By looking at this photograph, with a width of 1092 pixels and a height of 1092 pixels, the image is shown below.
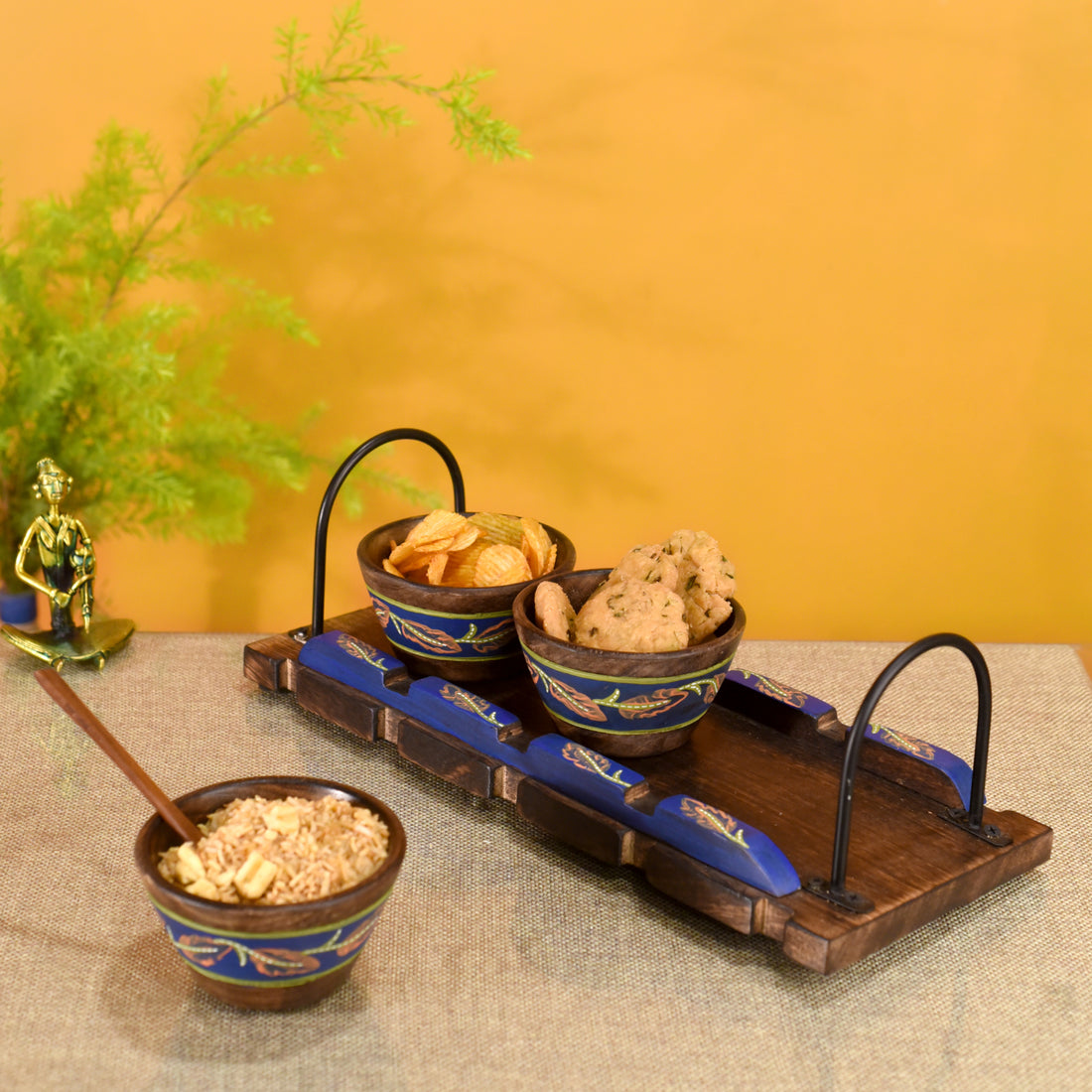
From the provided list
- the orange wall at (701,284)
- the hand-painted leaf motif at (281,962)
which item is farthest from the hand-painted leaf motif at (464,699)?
the orange wall at (701,284)

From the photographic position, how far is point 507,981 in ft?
2.81

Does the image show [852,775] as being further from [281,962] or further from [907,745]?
[281,962]

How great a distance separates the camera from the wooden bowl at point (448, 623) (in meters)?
1.10

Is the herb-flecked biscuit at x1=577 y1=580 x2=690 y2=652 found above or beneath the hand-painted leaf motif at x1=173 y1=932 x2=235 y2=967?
above

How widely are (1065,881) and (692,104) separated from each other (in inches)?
50.1

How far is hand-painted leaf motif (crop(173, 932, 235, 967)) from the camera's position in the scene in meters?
0.75

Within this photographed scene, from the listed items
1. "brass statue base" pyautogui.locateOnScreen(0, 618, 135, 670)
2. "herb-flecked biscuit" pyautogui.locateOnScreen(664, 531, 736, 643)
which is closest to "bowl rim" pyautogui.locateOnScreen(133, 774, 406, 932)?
"herb-flecked biscuit" pyautogui.locateOnScreen(664, 531, 736, 643)

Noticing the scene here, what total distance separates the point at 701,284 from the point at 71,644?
1.08 meters

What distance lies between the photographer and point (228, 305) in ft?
6.14

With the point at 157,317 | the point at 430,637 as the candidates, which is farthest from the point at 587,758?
the point at 157,317

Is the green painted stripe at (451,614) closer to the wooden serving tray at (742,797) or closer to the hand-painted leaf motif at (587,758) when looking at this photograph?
the wooden serving tray at (742,797)

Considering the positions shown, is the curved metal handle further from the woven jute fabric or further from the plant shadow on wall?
the plant shadow on wall

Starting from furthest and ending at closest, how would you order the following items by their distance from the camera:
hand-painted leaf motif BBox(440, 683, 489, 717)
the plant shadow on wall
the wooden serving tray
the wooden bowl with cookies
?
the plant shadow on wall
hand-painted leaf motif BBox(440, 683, 489, 717)
the wooden bowl with cookies
the wooden serving tray

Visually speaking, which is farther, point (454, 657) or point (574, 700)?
point (454, 657)
